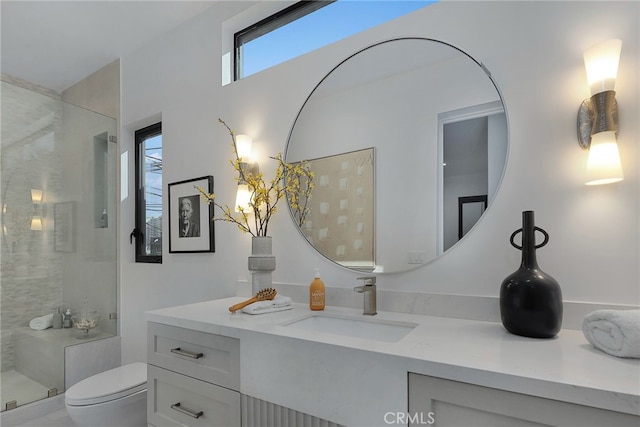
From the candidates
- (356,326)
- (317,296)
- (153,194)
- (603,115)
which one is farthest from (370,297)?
(153,194)

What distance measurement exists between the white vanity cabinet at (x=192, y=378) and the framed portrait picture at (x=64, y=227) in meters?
1.88

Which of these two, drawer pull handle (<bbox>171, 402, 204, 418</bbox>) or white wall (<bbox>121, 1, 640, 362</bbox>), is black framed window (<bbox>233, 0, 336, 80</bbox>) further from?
drawer pull handle (<bbox>171, 402, 204, 418</bbox>)

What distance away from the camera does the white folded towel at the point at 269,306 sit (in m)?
1.33

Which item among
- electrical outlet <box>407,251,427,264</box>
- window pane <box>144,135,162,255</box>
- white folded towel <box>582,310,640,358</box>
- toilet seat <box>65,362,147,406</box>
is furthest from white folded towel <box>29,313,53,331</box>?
white folded towel <box>582,310,640,358</box>

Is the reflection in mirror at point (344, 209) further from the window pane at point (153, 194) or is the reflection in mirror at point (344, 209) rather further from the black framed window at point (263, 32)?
the window pane at point (153, 194)

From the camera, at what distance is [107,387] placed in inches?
69.2

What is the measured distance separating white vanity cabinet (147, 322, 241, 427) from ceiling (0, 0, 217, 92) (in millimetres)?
2004

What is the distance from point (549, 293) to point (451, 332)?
0.29m

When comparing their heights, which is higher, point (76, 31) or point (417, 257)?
point (76, 31)

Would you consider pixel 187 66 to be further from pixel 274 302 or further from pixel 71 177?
pixel 274 302

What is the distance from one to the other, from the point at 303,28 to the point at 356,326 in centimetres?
159

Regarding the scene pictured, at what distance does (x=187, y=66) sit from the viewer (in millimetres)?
2281

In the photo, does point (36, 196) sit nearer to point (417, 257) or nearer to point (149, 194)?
point (149, 194)

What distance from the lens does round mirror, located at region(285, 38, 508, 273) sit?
1.25 meters
